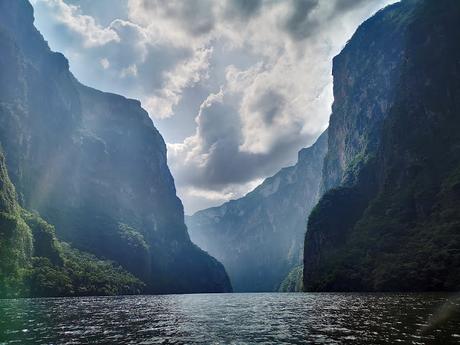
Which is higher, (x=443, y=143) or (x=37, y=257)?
(x=443, y=143)

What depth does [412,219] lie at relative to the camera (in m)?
178

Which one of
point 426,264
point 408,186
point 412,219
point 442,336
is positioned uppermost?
point 408,186

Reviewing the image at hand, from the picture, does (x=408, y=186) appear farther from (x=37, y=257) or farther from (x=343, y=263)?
(x=37, y=257)

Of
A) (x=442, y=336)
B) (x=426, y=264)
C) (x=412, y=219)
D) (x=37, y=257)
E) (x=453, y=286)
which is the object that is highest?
(x=412, y=219)

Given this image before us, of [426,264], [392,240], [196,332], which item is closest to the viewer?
[196,332]

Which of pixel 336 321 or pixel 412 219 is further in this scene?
pixel 412 219

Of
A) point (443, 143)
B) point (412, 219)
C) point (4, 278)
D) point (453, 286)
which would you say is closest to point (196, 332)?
point (453, 286)

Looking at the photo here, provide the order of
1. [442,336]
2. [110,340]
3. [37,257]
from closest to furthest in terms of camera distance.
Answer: [442,336], [110,340], [37,257]

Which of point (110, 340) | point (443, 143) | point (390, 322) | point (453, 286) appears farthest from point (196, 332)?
point (443, 143)

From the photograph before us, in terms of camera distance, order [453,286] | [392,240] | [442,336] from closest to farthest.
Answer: [442,336] < [453,286] < [392,240]

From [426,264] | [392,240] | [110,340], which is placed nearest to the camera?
[110,340]

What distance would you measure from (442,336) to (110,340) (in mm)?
30367

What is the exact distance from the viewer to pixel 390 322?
44.1 m

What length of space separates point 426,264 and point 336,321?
353ft
